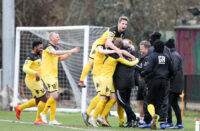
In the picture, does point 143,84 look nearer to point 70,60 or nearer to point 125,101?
point 125,101

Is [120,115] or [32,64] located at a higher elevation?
[32,64]

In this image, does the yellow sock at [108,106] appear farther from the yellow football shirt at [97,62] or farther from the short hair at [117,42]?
the short hair at [117,42]

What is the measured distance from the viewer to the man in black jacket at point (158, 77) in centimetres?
1277

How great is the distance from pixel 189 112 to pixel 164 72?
8.26m

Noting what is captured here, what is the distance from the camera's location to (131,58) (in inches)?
522

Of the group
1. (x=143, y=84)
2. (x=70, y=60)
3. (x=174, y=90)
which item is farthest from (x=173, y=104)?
(x=70, y=60)

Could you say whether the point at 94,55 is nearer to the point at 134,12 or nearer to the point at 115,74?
the point at 115,74

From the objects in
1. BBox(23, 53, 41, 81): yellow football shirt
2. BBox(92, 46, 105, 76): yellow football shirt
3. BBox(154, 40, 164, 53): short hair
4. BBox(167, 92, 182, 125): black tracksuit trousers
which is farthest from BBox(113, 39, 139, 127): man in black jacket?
BBox(23, 53, 41, 81): yellow football shirt

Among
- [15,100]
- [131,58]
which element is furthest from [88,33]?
[131,58]

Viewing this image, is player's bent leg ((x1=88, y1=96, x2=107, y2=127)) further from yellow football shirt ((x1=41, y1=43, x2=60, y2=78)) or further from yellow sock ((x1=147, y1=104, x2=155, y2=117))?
yellow football shirt ((x1=41, y1=43, x2=60, y2=78))

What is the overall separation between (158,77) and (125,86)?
2.82 ft

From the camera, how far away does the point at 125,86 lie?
1320 centimetres

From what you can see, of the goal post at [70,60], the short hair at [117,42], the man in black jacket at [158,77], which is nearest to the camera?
the man in black jacket at [158,77]

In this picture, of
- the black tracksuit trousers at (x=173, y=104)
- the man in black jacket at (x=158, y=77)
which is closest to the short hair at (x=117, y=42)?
the man in black jacket at (x=158, y=77)
